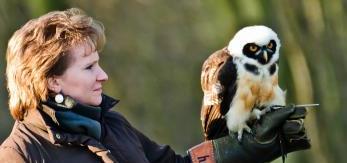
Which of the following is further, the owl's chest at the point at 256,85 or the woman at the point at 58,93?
the owl's chest at the point at 256,85

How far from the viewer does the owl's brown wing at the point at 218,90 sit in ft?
19.6

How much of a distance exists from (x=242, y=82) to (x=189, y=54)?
1014 cm

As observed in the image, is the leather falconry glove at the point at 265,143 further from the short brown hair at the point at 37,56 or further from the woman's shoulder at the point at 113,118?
the short brown hair at the point at 37,56

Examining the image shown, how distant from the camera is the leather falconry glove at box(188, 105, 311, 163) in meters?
5.36

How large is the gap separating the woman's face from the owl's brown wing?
146 centimetres

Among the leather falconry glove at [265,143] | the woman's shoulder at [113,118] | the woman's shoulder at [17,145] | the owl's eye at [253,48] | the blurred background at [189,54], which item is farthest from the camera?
the blurred background at [189,54]

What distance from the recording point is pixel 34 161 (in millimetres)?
4449

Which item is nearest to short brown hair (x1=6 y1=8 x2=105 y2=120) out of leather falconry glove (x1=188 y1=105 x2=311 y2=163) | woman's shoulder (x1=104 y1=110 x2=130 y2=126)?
woman's shoulder (x1=104 y1=110 x2=130 y2=126)

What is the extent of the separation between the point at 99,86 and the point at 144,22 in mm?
11300

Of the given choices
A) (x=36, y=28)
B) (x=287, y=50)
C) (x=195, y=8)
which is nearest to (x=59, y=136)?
(x=36, y=28)

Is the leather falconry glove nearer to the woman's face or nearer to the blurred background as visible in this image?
the woman's face

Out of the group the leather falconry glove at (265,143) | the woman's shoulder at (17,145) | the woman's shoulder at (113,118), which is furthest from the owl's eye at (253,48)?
the woman's shoulder at (17,145)

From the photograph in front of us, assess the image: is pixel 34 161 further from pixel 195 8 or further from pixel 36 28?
pixel 195 8

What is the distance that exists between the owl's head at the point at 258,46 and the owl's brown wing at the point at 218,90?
0.09m
